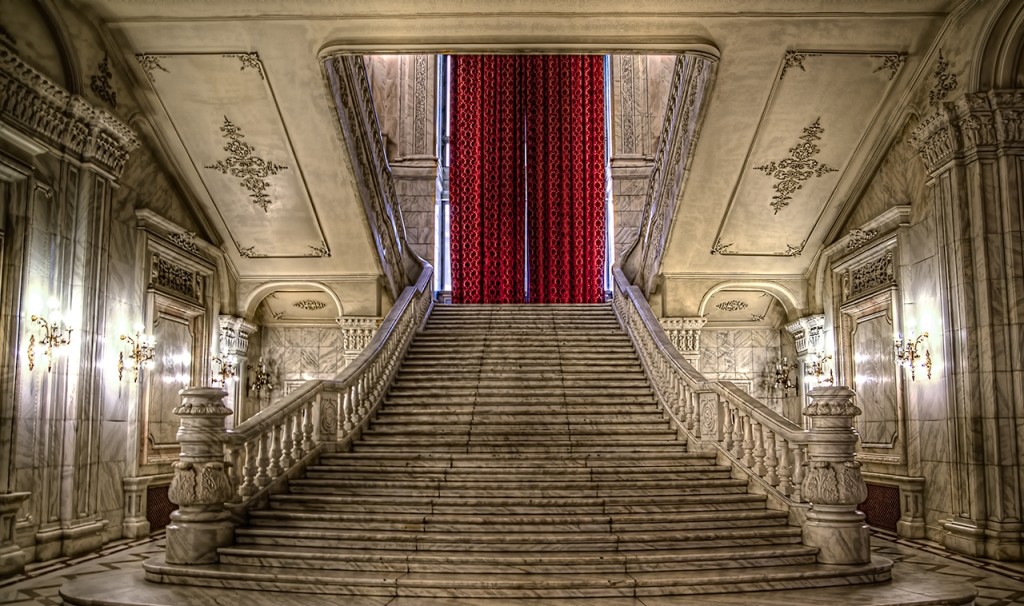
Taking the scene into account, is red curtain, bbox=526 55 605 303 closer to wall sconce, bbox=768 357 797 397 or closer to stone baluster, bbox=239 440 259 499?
wall sconce, bbox=768 357 797 397

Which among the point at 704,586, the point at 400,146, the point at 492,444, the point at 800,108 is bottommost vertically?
the point at 704,586

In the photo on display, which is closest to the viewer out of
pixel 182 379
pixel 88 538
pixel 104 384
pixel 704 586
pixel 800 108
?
pixel 704 586

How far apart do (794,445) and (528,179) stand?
10.1m

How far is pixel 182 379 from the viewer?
9.98 m

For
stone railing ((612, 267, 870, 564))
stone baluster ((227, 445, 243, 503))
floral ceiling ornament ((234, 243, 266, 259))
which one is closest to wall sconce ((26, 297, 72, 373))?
stone baluster ((227, 445, 243, 503))

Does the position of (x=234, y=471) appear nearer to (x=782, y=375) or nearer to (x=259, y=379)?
(x=259, y=379)

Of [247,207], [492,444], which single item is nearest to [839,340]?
[492,444]

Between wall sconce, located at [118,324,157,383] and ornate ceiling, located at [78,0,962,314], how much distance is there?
86.6 inches

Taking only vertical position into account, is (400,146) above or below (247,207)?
above

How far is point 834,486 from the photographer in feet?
19.9

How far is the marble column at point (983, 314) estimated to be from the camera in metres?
7.14

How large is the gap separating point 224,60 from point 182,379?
153 inches

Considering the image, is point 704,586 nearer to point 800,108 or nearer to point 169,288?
point 800,108

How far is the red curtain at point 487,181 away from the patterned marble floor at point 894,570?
870cm
